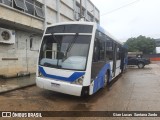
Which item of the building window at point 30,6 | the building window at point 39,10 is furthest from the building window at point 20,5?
the building window at point 39,10

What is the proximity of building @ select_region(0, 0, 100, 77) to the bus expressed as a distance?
225 inches

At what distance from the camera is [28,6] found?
1711cm

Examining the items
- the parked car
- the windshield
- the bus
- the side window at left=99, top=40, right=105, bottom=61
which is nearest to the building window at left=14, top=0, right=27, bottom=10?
the bus

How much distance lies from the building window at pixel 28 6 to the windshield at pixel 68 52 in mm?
7309

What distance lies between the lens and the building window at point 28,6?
48.6ft

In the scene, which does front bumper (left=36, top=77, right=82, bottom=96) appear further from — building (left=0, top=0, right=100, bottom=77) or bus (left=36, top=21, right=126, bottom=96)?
building (left=0, top=0, right=100, bottom=77)

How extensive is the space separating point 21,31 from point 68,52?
8.78 meters

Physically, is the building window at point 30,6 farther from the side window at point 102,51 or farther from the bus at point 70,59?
the side window at point 102,51

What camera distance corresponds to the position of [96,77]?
340 inches

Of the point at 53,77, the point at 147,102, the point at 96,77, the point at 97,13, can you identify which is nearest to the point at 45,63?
the point at 53,77

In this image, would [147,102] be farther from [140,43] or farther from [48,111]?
[140,43]

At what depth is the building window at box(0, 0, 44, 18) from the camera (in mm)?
14805

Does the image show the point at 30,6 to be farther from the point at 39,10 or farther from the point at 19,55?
the point at 19,55

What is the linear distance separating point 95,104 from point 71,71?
1447 mm
